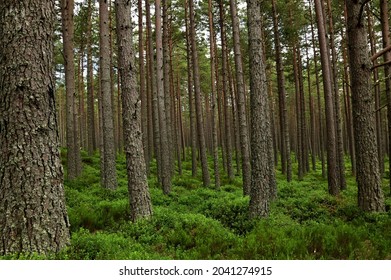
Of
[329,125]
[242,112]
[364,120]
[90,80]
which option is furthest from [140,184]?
[90,80]

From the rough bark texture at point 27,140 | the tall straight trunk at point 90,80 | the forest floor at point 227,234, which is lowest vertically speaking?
the forest floor at point 227,234

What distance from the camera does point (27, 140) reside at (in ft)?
12.6

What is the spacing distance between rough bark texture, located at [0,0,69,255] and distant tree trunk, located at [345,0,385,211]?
22.3ft

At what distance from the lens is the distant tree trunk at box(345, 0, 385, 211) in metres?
7.32

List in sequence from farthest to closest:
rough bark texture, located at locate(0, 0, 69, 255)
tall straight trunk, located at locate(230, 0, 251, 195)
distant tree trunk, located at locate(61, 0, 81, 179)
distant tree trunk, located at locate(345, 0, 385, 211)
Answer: distant tree trunk, located at locate(61, 0, 81, 179) → tall straight trunk, located at locate(230, 0, 251, 195) → distant tree trunk, located at locate(345, 0, 385, 211) → rough bark texture, located at locate(0, 0, 69, 255)

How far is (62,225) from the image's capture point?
13.3 ft

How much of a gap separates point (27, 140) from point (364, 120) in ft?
23.7

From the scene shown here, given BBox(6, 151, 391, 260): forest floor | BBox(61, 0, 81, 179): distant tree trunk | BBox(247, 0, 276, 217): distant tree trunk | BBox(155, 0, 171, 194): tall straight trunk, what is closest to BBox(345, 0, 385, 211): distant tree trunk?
BBox(6, 151, 391, 260): forest floor

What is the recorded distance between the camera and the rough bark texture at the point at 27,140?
379 cm

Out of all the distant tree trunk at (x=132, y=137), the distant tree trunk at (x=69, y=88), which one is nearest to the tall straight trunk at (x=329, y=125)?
the distant tree trunk at (x=132, y=137)

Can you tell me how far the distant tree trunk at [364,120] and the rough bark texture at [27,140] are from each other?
679 centimetres

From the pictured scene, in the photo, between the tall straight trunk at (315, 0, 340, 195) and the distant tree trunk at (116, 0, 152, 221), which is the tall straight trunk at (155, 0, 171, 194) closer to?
the distant tree trunk at (116, 0, 152, 221)

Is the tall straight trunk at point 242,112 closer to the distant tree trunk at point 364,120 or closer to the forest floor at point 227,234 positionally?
the forest floor at point 227,234

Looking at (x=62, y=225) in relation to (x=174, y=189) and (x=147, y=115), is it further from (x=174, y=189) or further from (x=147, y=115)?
(x=147, y=115)
